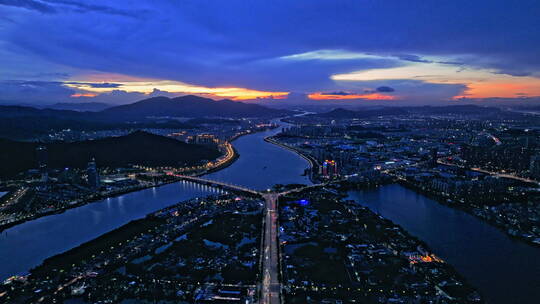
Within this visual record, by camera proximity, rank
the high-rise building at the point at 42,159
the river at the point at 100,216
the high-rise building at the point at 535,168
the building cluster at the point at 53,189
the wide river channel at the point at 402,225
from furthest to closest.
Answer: the high-rise building at the point at 42,159, the high-rise building at the point at 535,168, the building cluster at the point at 53,189, the river at the point at 100,216, the wide river channel at the point at 402,225

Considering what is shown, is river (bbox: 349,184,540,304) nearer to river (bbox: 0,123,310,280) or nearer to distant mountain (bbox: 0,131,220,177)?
river (bbox: 0,123,310,280)

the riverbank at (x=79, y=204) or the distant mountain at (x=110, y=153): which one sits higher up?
the distant mountain at (x=110, y=153)

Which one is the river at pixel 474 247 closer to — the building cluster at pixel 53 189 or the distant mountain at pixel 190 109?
the building cluster at pixel 53 189

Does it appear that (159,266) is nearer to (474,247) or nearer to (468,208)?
(474,247)

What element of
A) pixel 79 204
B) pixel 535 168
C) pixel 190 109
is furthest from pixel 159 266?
pixel 190 109

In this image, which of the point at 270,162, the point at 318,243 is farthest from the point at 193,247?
the point at 270,162

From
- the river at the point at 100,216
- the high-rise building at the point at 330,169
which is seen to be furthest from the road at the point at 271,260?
the high-rise building at the point at 330,169

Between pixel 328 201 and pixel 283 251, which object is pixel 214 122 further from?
pixel 283 251
